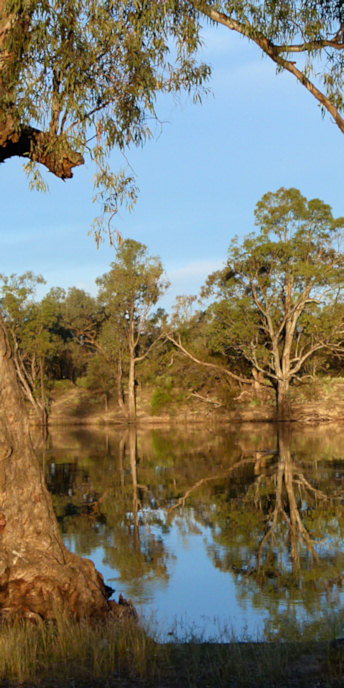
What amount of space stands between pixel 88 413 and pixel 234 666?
4713 cm

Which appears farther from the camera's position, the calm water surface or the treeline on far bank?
the treeline on far bank

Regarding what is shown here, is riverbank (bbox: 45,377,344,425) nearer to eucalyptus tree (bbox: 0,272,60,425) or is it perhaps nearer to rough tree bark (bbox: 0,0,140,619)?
eucalyptus tree (bbox: 0,272,60,425)

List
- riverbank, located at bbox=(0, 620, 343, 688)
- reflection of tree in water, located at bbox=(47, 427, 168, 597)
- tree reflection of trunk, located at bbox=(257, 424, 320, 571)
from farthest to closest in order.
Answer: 1. tree reflection of trunk, located at bbox=(257, 424, 320, 571)
2. reflection of tree in water, located at bbox=(47, 427, 168, 597)
3. riverbank, located at bbox=(0, 620, 343, 688)

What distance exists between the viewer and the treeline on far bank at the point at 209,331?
41.1 m

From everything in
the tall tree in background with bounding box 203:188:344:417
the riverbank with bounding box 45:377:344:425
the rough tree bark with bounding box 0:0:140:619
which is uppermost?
the tall tree in background with bounding box 203:188:344:417

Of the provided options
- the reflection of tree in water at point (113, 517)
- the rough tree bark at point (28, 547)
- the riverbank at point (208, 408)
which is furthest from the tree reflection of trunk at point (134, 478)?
the riverbank at point (208, 408)

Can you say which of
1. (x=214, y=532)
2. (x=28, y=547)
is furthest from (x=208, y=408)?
(x=28, y=547)

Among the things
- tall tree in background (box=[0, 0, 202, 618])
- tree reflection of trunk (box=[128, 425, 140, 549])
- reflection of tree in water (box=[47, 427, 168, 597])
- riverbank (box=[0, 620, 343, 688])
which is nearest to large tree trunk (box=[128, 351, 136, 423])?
tree reflection of trunk (box=[128, 425, 140, 549])

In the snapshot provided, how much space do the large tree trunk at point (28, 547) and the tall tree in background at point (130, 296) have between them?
130 ft

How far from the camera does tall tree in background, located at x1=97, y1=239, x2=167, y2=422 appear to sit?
48281 millimetres

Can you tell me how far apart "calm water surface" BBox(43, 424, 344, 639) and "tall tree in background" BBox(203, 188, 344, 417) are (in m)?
17.8

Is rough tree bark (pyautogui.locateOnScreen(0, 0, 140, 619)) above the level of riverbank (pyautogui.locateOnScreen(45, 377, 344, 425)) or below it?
below

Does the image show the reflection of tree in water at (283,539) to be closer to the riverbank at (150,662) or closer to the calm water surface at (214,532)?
the calm water surface at (214,532)

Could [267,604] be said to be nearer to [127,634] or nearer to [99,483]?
[127,634]
